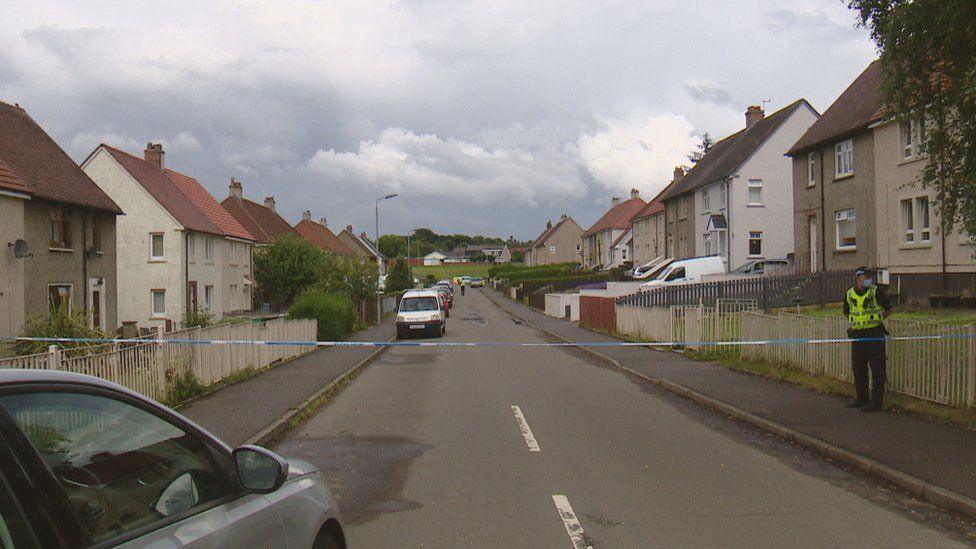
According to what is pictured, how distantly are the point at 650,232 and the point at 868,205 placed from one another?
101ft

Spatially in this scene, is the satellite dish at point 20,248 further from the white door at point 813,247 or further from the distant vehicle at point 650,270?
the distant vehicle at point 650,270

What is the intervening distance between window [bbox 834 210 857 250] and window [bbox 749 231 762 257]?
10155mm

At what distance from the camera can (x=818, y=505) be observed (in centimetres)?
649

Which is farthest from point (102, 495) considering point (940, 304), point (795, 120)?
point (795, 120)

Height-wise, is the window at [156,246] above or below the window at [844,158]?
below

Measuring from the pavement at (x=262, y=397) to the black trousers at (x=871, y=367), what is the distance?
771cm

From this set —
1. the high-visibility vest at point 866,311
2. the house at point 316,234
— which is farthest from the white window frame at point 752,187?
the house at point 316,234

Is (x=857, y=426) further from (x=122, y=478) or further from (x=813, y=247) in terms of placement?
(x=813, y=247)

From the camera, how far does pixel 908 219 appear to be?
87.8 ft

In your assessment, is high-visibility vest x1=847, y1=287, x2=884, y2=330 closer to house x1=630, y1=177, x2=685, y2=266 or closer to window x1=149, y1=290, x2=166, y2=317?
window x1=149, y1=290, x2=166, y2=317

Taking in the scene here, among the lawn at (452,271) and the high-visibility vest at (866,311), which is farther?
the lawn at (452,271)

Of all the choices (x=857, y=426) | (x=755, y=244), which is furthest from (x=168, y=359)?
(x=755, y=244)

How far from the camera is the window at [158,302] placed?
36.2 metres

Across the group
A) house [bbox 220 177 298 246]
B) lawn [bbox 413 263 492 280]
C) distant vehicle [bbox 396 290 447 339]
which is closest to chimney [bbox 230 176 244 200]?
house [bbox 220 177 298 246]
